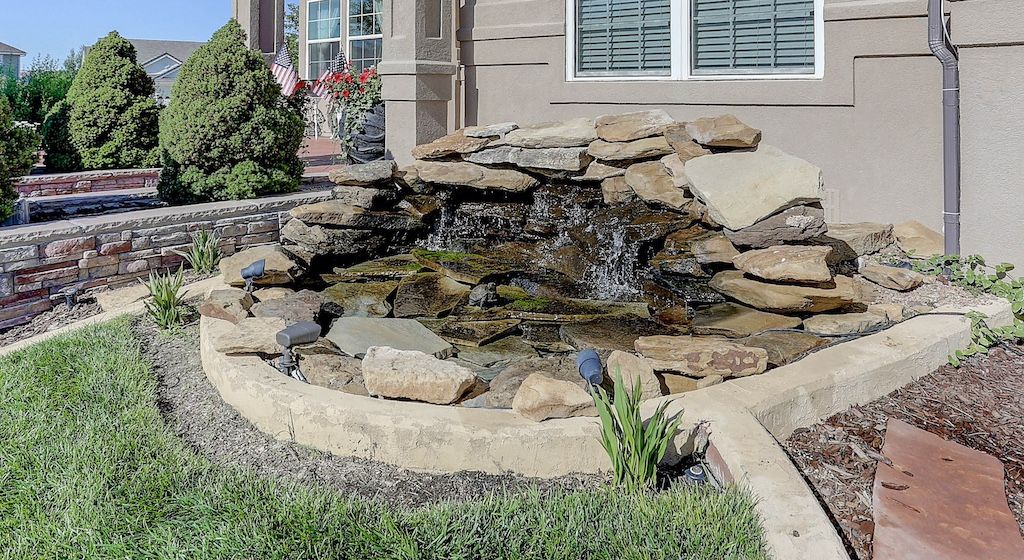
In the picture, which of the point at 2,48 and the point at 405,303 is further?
the point at 2,48

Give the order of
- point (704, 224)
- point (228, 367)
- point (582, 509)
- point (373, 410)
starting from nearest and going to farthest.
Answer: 1. point (582, 509)
2. point (373, 410)
3. point (228, 367)
4. point (704, 224)

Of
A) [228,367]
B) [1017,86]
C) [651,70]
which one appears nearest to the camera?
[228,367]

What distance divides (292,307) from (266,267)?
0.75 m

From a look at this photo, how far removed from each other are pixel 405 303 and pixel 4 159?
9.64 feet

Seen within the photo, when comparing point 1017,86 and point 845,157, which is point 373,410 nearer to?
point 1017,86

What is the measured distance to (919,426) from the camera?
294cm

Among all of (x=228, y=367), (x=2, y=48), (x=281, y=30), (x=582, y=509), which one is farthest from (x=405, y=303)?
(x=2, y=48)

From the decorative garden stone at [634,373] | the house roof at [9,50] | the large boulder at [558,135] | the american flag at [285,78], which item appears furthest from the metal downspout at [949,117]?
the house roof at [9,50]

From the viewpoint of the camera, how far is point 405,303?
4.73 m

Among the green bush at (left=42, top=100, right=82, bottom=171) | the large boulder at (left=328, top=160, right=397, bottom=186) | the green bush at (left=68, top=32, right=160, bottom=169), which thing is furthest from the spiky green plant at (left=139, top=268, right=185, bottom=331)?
the green bush at (left=42, top=100, right=82, bottom=171)

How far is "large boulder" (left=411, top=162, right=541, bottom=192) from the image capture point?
6.14 m

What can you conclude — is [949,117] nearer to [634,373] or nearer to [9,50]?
[634,373]

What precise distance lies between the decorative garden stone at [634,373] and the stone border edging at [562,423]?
5.3 inches

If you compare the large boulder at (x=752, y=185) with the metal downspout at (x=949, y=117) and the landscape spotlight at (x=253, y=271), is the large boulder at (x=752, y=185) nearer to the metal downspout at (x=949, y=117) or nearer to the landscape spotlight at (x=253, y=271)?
the metal downspout at (x=949, y=117)
